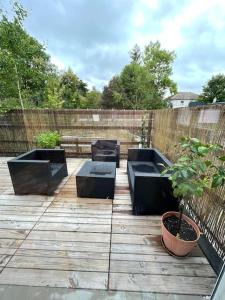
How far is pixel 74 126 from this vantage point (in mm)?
5129

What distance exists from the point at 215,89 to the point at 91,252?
89.0 ft

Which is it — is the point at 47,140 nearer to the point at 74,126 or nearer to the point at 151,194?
the point at 74,126

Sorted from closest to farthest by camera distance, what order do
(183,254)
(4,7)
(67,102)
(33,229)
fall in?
(183,254) → (33,229) → (4,7) → (67,102)

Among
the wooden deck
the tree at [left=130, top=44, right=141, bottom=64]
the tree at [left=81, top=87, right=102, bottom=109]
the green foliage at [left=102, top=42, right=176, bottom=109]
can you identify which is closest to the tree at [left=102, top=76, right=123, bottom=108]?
the green foliage at [left=102, top=42, right=176, bottom=109]

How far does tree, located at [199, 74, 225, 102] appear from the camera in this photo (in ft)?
71.8

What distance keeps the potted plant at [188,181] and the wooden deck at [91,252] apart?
195 mm

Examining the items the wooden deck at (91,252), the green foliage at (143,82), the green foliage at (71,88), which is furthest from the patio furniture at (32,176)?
the green foliage at (143,82)

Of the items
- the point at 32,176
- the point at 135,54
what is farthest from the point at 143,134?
the point at 135,54

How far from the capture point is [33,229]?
2059 mm

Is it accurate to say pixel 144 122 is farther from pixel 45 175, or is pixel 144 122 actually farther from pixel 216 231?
pixel 216 231

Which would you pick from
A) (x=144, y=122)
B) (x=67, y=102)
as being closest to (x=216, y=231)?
(x=144, y=122)

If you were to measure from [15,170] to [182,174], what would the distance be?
2617mm

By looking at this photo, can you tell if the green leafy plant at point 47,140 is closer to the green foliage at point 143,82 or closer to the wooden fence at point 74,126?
the wooden fence at point 74,126

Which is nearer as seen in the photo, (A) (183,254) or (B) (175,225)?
(A) (183,254)
